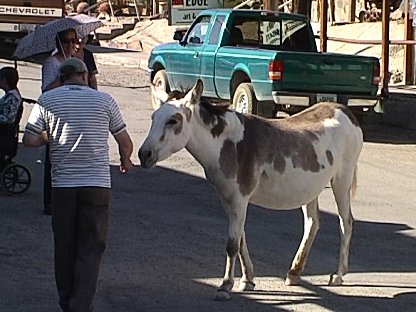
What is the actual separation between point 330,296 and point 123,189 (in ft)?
17.6

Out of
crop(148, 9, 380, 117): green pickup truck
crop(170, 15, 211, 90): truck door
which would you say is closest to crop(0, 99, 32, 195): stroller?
crop(148, 9, 380, 117): green pickup truck

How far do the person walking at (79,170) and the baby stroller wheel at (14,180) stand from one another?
5454 millimetres

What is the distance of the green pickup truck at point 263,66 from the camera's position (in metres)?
17.8

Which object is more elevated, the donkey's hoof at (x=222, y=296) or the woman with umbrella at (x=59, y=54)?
the woman with umbrella at (x=59, y=54)

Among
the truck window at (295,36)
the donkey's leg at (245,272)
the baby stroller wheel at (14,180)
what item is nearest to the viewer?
the donkey's leg at (245,272)

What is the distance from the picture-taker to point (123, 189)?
13516 mm

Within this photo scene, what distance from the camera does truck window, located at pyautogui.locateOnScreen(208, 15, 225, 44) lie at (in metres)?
19.8

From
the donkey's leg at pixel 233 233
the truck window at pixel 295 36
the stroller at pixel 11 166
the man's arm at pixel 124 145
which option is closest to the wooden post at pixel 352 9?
the truck window at pixel 295 36

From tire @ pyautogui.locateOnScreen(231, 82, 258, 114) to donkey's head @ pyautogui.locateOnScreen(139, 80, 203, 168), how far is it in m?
10.0

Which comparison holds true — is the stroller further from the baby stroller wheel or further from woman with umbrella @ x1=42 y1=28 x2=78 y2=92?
woman with umbrella @ x1=42 y1=28 x2=78 y2=92

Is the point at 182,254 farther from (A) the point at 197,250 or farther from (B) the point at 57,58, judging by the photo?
(B) the point at 57,58

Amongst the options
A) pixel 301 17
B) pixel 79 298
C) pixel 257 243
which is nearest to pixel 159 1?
pixel 301 17

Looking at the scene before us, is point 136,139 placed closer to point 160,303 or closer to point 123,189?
point 123,189

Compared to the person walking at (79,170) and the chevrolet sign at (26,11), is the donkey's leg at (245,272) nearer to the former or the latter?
the person walking at (79,170)
